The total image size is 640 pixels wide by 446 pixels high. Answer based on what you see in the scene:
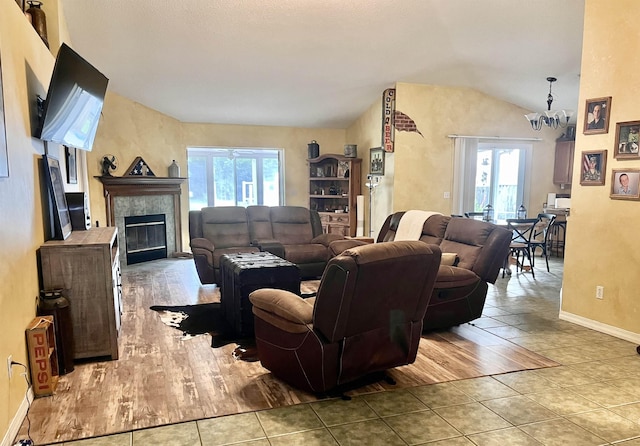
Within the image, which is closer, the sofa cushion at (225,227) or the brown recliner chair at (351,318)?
the brown recliner chair at (351,318)

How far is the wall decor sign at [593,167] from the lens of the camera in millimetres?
3734

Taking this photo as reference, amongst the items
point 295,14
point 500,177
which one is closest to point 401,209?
point 500,177

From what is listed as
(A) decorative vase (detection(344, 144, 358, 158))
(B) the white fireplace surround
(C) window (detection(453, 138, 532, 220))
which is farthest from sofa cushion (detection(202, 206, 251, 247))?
(C) window (detection(453, 138, 532, 220))

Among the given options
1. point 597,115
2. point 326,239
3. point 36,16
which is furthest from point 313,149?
point 36,16

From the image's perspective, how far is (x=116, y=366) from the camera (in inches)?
120

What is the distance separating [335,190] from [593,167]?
505cm

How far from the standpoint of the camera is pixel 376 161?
725cm

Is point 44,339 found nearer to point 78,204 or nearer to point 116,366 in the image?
point 116,366

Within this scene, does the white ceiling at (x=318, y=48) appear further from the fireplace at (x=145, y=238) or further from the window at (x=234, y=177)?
the fireplace at (x=145, y=238)

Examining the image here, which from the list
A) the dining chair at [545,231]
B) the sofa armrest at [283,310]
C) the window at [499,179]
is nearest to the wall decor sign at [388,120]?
the window at [499,179]

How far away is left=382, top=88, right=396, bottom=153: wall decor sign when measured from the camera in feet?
21.8

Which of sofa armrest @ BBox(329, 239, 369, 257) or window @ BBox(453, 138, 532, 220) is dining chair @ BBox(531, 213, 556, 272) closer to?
window @ BBox(453, 138, 532, 220)

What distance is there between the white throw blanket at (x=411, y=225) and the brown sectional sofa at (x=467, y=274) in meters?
0.61

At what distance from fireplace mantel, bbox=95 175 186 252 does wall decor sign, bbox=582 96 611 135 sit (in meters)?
6.04
